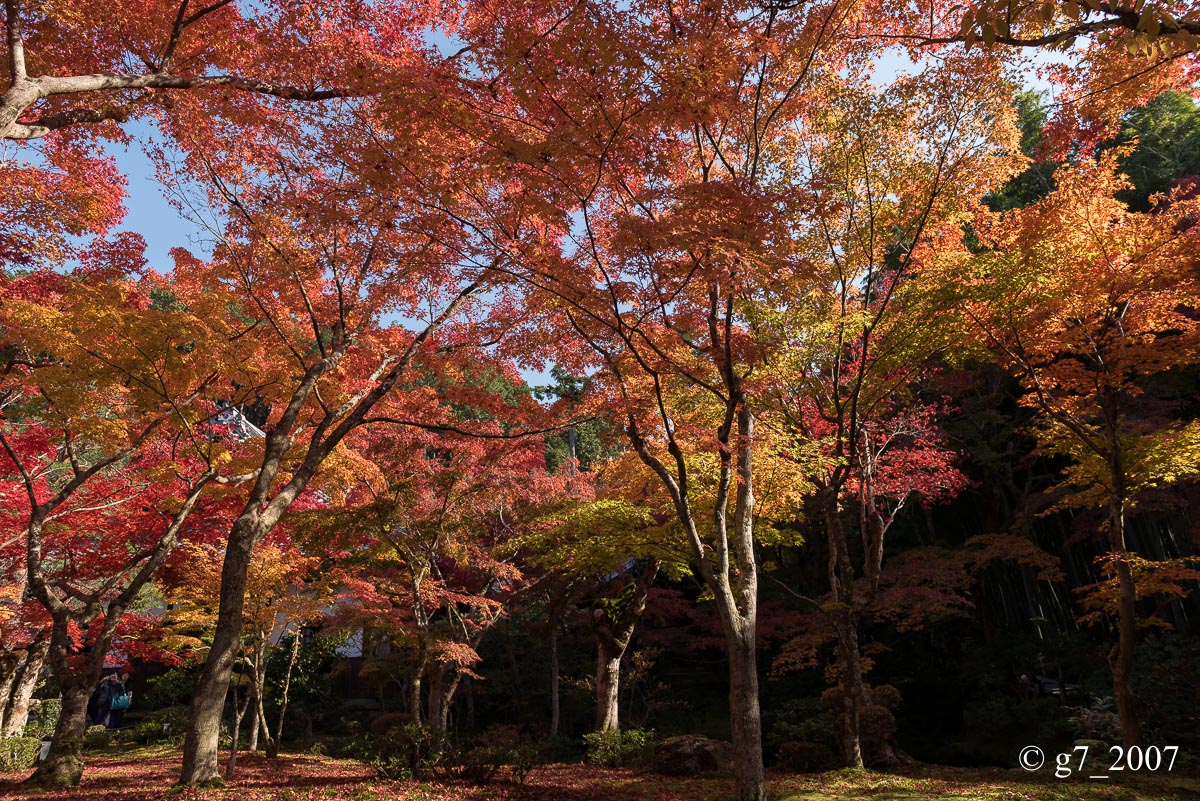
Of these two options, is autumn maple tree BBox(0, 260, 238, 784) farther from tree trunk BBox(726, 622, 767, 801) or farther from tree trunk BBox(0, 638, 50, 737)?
tree trunk BBox(726, 622, 767, 801)

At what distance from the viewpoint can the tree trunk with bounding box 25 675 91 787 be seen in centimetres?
718

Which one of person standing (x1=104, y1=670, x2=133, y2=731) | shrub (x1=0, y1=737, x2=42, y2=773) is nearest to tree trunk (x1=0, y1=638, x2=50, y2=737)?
shrub (x1=0, y1=737, x2=42, y2=773)

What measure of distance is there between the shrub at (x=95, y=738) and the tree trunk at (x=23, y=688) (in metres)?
3.58

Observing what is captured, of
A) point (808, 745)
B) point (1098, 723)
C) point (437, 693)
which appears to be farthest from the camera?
point (437, 693)

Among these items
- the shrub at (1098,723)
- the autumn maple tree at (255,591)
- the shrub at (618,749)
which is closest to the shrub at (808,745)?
the shrub at (618,749)

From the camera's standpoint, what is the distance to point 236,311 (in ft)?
33.9

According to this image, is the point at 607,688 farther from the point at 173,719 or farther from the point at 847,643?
the point at 173,719

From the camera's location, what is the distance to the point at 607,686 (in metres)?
12.1

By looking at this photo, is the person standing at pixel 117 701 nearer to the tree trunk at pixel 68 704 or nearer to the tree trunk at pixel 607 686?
the tree trunk at pixel 68 704

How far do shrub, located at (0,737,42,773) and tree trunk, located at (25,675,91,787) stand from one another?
3.92 metres

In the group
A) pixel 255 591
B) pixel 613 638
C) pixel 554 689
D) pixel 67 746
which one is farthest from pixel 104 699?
pixel 613 638

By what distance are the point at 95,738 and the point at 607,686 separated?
12.2m

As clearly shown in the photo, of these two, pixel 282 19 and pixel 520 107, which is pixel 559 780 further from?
pixel 282 19

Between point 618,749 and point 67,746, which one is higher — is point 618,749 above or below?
below
